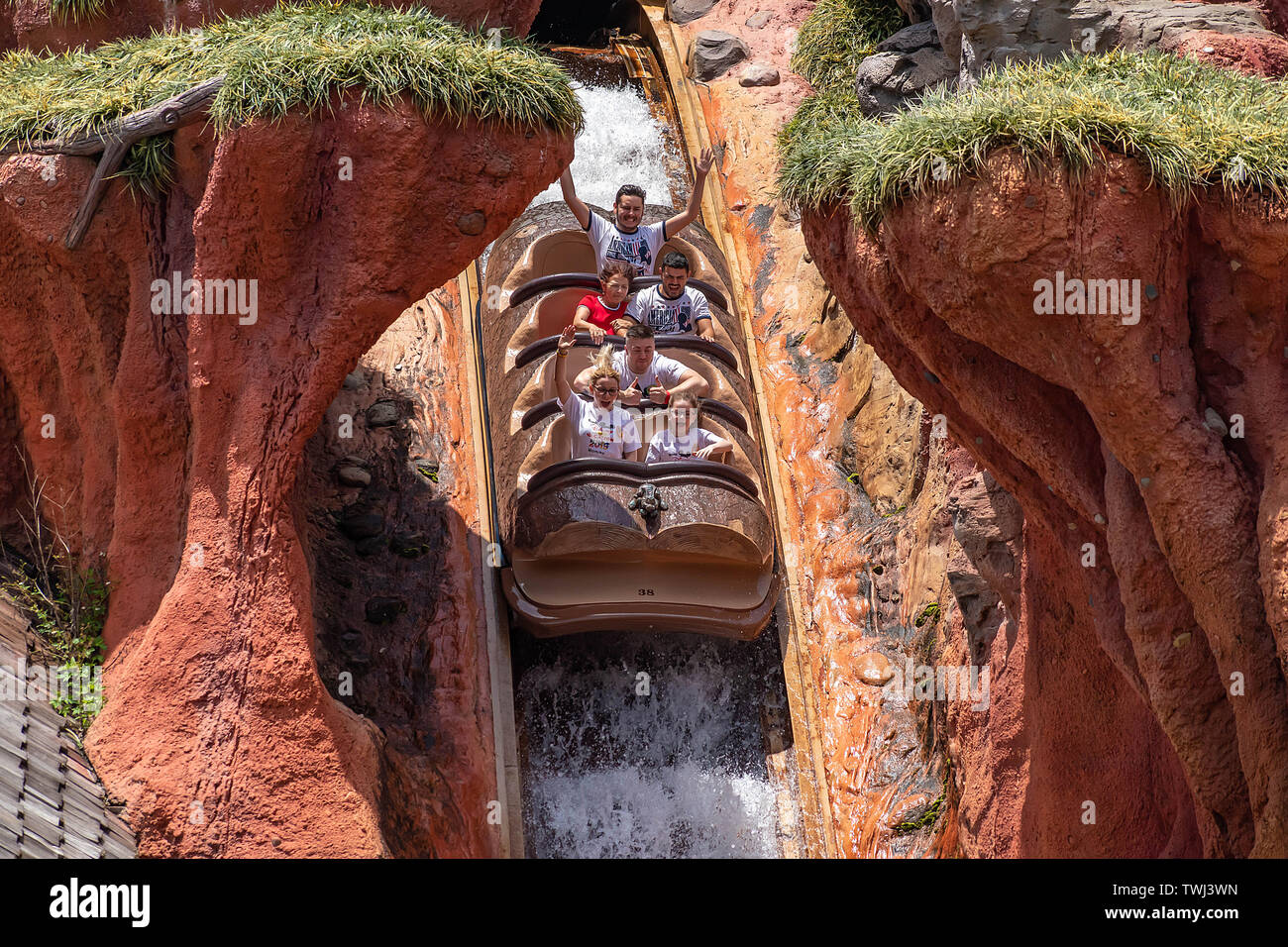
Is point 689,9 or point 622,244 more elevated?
point 689,9

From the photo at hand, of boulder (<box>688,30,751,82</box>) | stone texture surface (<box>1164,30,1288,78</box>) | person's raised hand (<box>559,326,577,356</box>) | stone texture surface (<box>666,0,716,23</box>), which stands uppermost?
stone texture surface (<box>666,0,716,23</box>)

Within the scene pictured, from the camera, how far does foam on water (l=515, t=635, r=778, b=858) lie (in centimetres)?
998

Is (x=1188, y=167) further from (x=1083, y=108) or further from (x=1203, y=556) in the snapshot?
(x=1203, y=556)

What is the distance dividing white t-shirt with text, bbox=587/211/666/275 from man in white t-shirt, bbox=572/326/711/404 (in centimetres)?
104

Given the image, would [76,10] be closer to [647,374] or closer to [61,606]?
[61,606]

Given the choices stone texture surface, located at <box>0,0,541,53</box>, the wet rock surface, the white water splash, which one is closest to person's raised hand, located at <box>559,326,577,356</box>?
the wet rock surface

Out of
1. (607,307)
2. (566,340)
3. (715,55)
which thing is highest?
(715,55)

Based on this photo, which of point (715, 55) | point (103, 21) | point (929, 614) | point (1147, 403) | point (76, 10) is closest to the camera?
point (1147, 403)

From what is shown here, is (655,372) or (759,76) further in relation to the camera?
(759,76)

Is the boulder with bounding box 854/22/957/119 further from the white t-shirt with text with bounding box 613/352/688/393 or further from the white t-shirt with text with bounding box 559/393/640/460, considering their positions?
the white t-shirt with text with bounding box 559/393/640/460

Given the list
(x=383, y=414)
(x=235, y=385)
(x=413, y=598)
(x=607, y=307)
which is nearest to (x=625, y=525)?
(x=413, y=598)

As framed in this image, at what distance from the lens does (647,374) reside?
10.5 metres

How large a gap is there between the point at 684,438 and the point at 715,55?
22.4ft

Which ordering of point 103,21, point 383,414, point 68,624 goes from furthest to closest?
point 383,414 → point 103,21 → point 68,624
